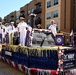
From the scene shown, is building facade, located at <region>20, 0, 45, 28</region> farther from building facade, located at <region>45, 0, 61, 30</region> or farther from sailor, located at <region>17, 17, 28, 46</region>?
sailor, located at <region>17, 17, 28, 46</region>

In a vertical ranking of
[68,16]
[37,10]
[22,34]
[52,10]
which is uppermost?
[37,10]

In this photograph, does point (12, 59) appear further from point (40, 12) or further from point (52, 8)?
point (40, 12)

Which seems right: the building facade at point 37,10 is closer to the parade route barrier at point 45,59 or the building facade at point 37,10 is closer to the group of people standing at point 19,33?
the group of people standing at point 19,33

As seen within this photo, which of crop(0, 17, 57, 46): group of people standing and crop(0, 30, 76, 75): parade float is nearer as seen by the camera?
crop(0, 30, 76, 75): parade float

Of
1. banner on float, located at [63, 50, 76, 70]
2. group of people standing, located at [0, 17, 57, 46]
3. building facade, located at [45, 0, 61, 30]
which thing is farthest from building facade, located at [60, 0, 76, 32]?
banner on float, located at [63, 50, 76, 70]

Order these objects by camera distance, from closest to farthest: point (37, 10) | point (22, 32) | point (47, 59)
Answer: point (47, 59), point (22, 32), point (37, 10)

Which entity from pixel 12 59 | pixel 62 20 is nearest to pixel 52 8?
pixel 62 20

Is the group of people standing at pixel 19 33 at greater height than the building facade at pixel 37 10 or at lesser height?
lesser

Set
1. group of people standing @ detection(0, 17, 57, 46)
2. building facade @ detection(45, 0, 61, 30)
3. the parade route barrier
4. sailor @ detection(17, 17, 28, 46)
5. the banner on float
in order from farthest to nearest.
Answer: building facade @ detection(45, 0, 61, 30) → sailor @ detection(17, 17, 28, 46) → group of people standing @ detection(0, 17, 57, 46) → the banner on float → the parade route barrier

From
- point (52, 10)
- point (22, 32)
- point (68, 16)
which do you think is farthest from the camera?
point (52, 10)

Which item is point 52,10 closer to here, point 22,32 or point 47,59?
point 22,32

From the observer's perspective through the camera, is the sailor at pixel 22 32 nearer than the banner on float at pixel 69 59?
No

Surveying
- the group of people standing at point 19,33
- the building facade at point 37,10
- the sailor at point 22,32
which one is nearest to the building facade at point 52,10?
the building facade at point 37,10

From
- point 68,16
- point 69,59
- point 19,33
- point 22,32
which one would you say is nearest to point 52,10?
point 68,16
